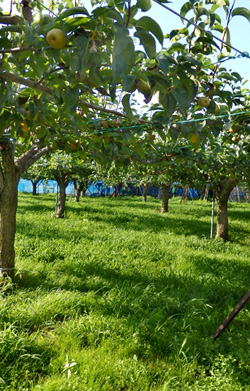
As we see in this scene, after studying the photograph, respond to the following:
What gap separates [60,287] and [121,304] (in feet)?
2.50

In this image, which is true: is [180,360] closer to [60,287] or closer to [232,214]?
[60,287]

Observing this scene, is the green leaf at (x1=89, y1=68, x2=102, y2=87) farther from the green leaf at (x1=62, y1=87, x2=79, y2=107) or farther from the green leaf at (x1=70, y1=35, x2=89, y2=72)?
the green leaf at (x1=62, y1=87, x2=79, y2=107)

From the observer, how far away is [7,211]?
3.19 metres

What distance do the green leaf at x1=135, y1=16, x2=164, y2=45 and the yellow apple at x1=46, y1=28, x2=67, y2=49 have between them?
258 millimetres

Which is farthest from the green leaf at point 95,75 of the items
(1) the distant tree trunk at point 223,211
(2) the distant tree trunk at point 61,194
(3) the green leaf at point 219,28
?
(2) the distant tree trunk at point 61,194

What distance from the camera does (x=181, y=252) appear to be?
16.6 ft

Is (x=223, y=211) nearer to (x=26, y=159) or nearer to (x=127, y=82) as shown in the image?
(x=26, y=159)

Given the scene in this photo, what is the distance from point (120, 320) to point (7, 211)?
5.43ft

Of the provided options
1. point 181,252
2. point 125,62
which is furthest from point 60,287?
point 125,62

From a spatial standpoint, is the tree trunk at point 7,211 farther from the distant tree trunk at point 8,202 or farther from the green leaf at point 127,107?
the green leaf at point 127,107

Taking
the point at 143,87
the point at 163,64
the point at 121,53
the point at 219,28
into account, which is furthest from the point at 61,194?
the point at 121,53

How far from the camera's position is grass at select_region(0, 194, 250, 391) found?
195cm

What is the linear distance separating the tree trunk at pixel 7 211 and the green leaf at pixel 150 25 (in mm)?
2628

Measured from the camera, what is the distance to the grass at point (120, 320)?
6.39 ft
